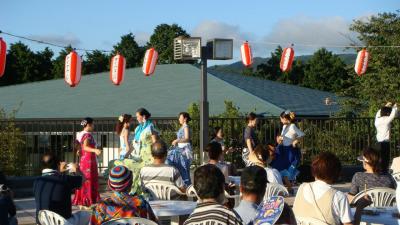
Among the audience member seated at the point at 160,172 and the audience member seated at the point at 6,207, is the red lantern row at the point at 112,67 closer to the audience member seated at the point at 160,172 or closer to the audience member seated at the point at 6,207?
the audience member seated at the point at 160,172

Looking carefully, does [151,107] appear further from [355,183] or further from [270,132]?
[355,183]

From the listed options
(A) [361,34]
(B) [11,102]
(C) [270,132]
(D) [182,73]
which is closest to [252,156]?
(C) [270,132]

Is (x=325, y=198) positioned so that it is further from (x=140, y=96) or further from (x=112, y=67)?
(x=140, y=96)

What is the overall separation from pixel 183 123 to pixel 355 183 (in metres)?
5.26

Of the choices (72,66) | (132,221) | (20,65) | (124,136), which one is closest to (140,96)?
(72,66)

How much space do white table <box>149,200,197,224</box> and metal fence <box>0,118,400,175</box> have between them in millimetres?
7716

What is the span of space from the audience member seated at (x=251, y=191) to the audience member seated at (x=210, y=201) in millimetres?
200

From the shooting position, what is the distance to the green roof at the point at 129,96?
24.6m

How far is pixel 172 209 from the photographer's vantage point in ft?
20.7

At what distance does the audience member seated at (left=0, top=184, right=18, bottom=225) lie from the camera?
6.24 metres

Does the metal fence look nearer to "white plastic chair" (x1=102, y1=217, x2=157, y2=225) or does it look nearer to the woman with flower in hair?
the woman with flower in hair

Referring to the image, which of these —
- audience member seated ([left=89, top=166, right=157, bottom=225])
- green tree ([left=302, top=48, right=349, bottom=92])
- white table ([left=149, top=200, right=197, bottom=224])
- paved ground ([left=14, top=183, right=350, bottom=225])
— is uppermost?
green tree ([left=302, top=48, right=349, bottom=92])

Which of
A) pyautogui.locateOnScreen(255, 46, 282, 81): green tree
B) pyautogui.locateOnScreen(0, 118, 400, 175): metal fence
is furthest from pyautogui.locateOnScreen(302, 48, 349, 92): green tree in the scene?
pyautogui.locateOnScreen(0, 118, 400, 175): metal fence

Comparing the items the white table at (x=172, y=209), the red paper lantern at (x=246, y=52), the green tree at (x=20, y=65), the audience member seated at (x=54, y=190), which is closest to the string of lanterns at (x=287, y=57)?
the red paper lantern at (x=246, y=52)
